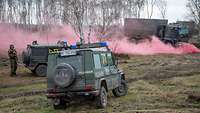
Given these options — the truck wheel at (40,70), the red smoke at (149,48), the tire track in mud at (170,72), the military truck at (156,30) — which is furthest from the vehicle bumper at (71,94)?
the military truck at (156,30)

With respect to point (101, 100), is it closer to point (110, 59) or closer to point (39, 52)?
point (110, 59)

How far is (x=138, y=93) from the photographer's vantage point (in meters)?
18.7

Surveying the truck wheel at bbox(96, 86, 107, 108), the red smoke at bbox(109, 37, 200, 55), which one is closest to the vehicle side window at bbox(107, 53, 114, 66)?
the truck wheel at bbox(96, 86, 107, 108)

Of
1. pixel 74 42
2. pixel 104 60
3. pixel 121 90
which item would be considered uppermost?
pixel 74 42

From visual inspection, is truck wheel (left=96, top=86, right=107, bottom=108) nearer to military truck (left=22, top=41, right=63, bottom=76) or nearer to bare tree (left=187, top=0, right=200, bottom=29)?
military truck (left=22, top=41, right=63, bottom=76)

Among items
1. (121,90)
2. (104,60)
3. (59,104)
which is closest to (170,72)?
(121,90)

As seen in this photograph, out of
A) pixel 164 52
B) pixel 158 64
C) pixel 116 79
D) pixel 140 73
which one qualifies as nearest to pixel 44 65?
pixel 140 73

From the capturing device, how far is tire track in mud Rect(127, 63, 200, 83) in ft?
81.0

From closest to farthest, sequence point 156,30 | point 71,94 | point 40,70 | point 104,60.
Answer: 1. point 71,94
2. point 104,60
3. point 40,70
4. point 156,30

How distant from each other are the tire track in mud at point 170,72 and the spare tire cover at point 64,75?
8915 mm

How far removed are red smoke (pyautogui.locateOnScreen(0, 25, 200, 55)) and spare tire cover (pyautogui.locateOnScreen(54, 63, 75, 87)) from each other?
28.9 meters

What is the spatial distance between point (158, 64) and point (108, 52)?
1531 cm

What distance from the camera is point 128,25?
52.2 meters

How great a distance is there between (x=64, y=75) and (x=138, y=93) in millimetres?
4718
